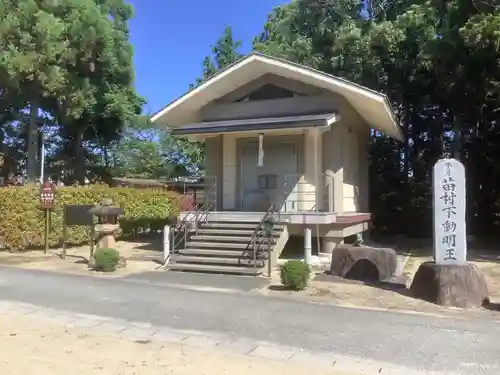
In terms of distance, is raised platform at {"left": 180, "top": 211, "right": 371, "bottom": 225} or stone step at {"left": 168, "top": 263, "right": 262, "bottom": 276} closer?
stone step at {"left": 168, "top": 263, "right": 262, "bottom": 276}

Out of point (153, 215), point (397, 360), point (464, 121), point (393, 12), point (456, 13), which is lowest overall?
point (397, 360)

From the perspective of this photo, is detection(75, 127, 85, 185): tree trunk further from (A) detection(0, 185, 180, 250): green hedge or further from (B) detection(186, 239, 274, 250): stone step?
(B) detection(186, 239, 274, 250): stone step

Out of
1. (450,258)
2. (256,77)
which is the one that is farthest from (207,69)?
(450,258)

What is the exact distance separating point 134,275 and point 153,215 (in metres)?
9.71

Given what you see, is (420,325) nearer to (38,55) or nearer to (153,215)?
(153,215)

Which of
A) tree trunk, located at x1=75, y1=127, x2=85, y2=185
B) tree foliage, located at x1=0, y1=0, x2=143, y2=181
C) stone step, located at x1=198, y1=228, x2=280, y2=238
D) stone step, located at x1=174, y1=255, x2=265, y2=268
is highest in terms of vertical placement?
tree foliage, located at x1=0, y1=0, x2=143, y2=181

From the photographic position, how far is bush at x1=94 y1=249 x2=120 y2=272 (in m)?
11.2

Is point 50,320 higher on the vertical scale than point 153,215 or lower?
lower

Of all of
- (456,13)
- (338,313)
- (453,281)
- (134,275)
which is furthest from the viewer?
(456,13)

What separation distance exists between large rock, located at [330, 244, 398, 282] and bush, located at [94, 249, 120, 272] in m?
5.26

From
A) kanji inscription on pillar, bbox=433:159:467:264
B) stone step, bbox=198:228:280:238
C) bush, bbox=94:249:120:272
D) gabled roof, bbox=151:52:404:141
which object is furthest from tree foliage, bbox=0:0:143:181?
kanji inscription on pillar, bbox=433:159:467:264

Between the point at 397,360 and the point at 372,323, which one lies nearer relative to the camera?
the point at 397,360

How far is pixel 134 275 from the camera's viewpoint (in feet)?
35.8

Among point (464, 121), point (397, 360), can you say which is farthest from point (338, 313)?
point (464, 121)
